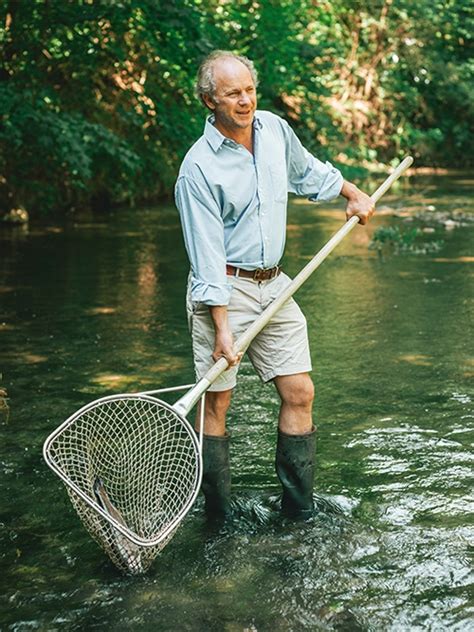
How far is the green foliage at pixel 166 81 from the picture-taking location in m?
11.6

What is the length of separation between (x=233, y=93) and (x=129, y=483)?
5.06 feet

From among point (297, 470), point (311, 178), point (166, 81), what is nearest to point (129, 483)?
point (297, 470)

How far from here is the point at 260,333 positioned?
395 centimetres

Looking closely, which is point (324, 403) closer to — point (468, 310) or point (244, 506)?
point (244, 506)

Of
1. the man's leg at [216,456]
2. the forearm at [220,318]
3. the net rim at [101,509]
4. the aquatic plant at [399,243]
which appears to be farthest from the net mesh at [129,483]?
the aquatic plant at [399,243]

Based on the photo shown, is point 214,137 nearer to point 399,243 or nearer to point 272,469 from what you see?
point 272,469

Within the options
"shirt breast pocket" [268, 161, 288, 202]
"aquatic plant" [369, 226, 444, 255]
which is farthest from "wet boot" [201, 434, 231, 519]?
"aquatic plant" [369, 226, 444, 255]

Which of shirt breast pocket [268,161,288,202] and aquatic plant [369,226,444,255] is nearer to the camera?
shirt breast pocket [268,161,288,202]

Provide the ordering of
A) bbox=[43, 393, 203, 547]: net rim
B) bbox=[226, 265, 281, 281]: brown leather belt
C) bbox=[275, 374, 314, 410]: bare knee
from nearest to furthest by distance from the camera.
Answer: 1. bbox=[43, 393, 203, 547]: net rim
2. bbox=[226, 265, 281, 281]: brown leather belt
3. bbox=[275, 374, 314, 410]: bare knee

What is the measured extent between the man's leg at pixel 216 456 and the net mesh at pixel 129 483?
11 cm

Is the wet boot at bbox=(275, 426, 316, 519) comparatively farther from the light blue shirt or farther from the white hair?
the white hair

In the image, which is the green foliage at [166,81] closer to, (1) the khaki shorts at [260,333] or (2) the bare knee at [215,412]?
(1) the khaki shorts at [260,333]

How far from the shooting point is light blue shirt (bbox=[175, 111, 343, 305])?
11.9 ft

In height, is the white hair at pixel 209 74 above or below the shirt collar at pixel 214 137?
above
